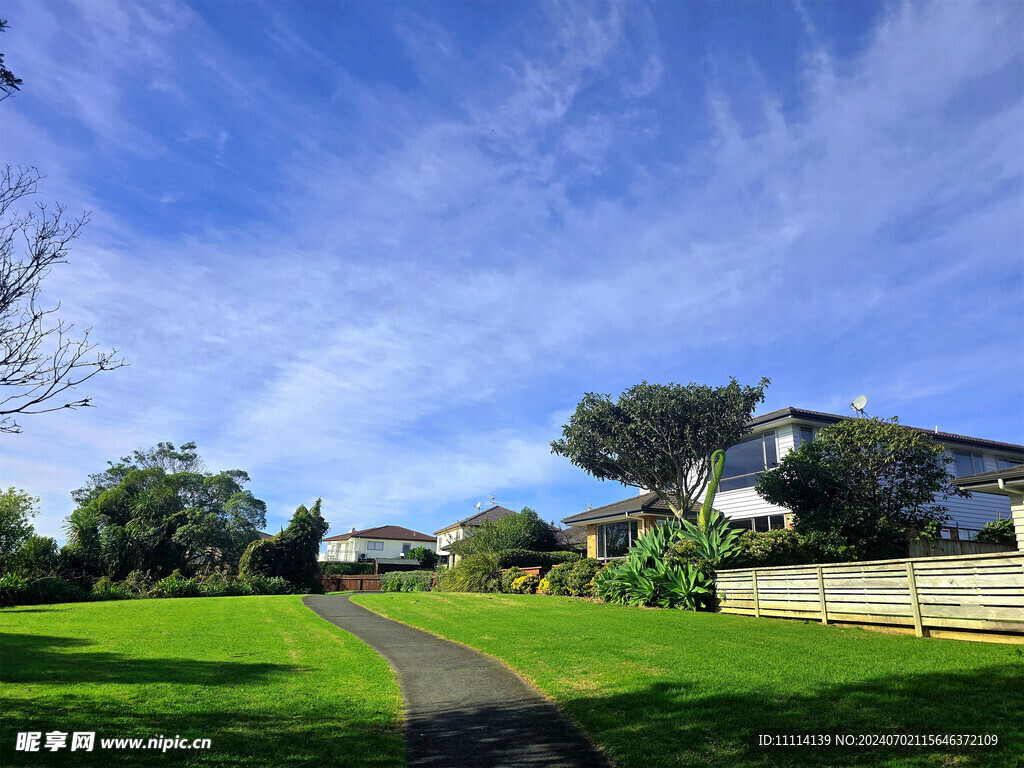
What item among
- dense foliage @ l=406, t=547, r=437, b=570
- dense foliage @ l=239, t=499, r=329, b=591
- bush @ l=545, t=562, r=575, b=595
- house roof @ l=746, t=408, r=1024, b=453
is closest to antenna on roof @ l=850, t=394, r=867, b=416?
house roof @ l=746, t=408, r=1024, b=453

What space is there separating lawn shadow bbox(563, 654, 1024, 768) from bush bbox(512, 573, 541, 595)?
18.8 m

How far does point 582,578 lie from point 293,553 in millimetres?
21268

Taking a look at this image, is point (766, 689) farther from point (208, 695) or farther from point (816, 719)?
point (208, 695)

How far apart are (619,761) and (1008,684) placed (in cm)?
508

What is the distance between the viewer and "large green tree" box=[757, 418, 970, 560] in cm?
2166

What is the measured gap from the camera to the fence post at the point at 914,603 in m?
11.3

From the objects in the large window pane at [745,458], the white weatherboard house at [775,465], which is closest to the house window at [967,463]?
the white weatherboard house at [775,465]

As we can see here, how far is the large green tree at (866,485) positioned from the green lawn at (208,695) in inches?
670

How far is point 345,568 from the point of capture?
55875 millimetres

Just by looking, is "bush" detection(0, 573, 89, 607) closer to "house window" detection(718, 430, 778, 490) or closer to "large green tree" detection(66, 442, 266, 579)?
"large green tree" detection(66, 442, 266, 579)

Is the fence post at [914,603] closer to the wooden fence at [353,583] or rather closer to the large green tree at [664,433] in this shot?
the large green tree at [664,433]

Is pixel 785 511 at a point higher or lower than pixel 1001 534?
higher

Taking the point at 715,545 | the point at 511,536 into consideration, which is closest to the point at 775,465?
the point at 715,545

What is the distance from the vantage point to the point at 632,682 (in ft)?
27.7
